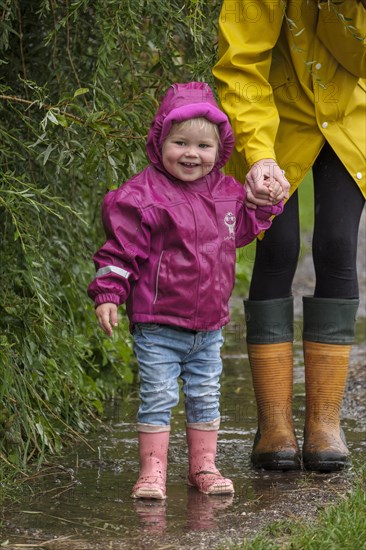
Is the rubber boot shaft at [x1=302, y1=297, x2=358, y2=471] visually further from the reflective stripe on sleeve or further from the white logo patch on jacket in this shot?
the reflective stripe on sleeve

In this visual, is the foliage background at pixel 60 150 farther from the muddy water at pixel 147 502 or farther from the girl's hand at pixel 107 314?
the girl's hand at pixel 107 314

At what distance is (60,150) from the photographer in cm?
411

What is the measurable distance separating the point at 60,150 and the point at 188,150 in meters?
0.54

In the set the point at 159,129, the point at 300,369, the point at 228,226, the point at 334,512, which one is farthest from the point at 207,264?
the point at 300,369

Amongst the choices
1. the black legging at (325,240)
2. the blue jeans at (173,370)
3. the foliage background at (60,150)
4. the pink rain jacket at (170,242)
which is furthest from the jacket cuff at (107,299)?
the black legging at (325,240)

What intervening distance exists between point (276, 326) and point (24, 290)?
3.07 ft

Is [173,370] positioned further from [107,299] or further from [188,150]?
[188,150]

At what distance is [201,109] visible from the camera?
12.5 ft

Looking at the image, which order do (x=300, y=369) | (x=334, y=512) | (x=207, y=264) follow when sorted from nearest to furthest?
(x=334, y=512) < (x=207, y=264) < (x=300, y=369)

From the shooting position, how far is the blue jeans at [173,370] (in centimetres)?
383

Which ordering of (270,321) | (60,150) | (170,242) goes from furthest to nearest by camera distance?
1. (270,321)
2. (60,150)
3. (170,242)

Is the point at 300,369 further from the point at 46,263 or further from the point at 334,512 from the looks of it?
the point at 334,512

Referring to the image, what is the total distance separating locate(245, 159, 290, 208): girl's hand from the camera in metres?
3.86

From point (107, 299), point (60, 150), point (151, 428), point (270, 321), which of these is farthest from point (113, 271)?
point (270, 321)
